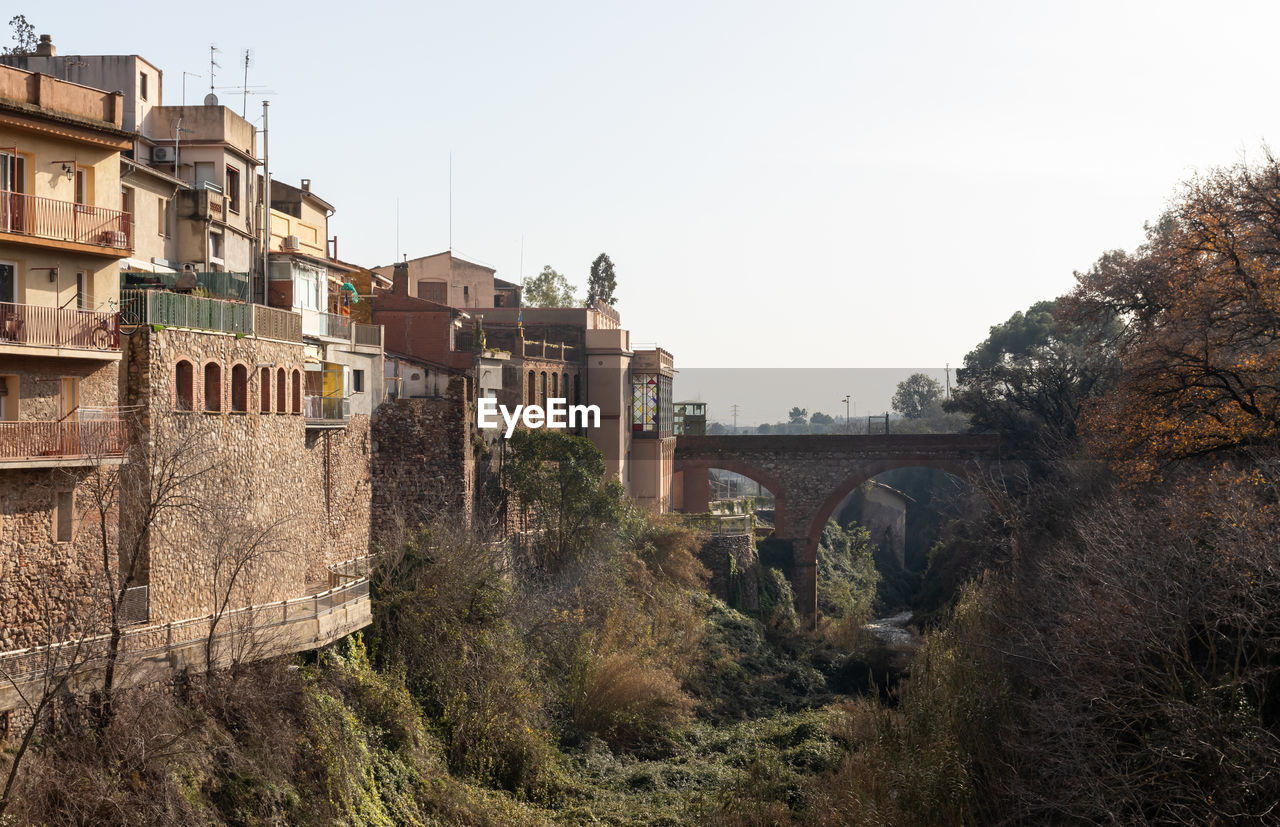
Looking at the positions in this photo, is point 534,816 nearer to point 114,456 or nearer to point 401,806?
point 401,806

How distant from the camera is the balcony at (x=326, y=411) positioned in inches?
997

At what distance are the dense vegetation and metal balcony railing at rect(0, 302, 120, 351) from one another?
5.15 metres

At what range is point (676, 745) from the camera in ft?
97.5

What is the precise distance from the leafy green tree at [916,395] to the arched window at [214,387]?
290ft

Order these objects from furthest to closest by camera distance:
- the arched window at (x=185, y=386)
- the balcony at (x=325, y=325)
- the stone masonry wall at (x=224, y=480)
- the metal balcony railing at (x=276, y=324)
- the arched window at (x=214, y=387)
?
the balcony at (x=325, y=325)
the metal balcony railing at (x=276, y=324)
the arched window at (x=214, y=387)
the arched window at (x=185, y=386)
the stone masonry wall at (x=224, y=480)

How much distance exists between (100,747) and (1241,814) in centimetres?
1389

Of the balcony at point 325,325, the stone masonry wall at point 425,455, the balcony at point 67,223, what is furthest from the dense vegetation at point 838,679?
the balcony at point 67,223

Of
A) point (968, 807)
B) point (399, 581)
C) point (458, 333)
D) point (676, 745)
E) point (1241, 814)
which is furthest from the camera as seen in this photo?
point (458, 333)

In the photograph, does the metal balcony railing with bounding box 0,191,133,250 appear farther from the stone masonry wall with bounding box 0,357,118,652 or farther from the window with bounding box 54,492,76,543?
the window with bounding box 54,492,76,543

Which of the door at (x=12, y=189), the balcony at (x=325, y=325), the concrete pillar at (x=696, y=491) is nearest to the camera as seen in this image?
the door at (x=12, y=189)

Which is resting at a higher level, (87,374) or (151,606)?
(87,374)

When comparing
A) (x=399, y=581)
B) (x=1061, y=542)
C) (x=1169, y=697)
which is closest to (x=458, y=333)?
(x=399, y=581)

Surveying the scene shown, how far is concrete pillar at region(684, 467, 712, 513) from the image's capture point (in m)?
51.2

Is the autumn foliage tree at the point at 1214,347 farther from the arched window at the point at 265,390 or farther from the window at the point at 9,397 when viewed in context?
the window at the point at 9,397
